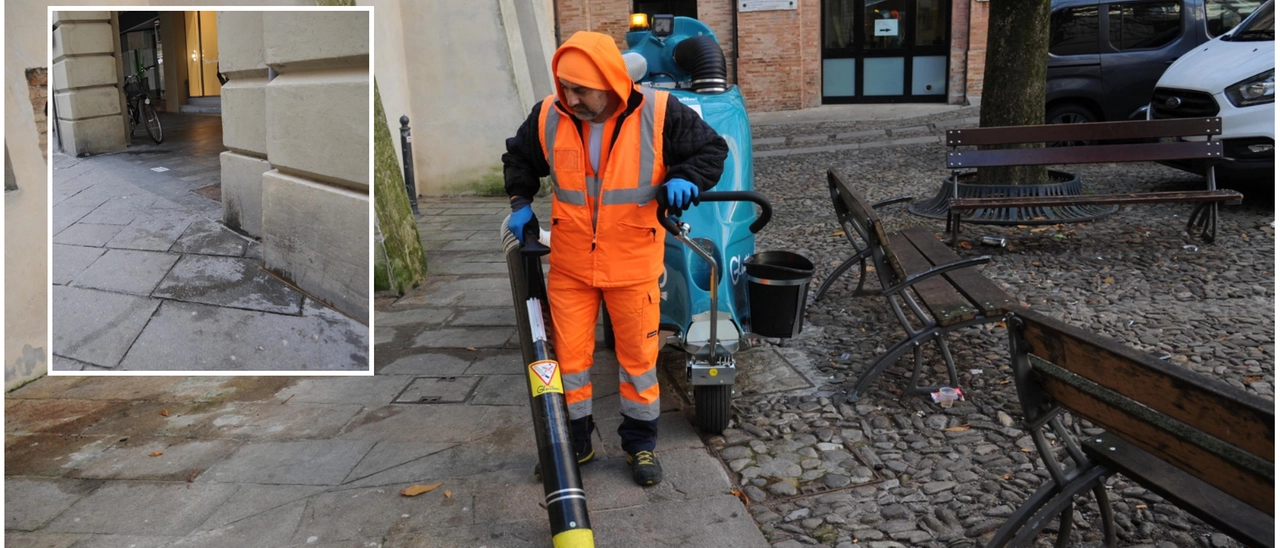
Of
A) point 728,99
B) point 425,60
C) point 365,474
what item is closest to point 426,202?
point 425,60

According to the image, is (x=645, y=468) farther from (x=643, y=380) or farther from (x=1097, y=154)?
(x=1097, y=154)

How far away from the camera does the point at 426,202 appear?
11.2 m

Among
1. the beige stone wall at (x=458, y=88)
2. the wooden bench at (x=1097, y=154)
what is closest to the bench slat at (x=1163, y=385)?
the wooden bench at (x=1097, y=154)

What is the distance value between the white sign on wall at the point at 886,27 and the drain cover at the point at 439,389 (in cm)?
1455

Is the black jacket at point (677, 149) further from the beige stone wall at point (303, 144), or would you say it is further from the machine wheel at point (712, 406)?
the machine wheel at point (712, 406)

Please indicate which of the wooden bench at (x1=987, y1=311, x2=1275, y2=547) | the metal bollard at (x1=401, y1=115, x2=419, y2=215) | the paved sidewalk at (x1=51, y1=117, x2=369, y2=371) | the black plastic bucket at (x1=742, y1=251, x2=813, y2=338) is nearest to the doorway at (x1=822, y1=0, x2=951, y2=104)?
the metal bollard at (x1=401, y1=115, x2=419, y2=215)

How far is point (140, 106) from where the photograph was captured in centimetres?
319

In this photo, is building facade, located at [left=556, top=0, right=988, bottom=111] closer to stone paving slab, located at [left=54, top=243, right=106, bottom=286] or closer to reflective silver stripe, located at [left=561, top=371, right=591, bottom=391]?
reflective silver stripe, located at [left=561, top=371, right=591, bottom=391]

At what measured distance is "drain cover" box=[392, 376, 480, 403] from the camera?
15.6 feet

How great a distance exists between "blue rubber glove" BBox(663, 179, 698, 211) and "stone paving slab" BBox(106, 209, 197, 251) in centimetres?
150

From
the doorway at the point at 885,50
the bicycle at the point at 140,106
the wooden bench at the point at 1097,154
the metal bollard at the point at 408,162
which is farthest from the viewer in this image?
the doorway at the point at 885,50

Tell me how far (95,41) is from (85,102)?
0.66 ft

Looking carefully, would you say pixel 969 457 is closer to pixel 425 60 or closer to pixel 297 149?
pixel 297 149

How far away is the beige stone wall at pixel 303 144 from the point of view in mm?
3389
